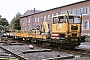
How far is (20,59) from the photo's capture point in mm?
11930

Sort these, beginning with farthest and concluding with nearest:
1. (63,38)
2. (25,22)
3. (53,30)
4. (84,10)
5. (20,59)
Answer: (25,22)
(84,10)
(53,30)
(63,38)
(20,59)

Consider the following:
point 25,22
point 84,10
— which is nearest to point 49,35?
point 84,10

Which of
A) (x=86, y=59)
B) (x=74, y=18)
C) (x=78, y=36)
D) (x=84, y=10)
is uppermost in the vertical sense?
(x=84, y=10)

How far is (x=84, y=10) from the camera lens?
4188 centimetres

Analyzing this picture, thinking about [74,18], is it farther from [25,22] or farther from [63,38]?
[25,22]

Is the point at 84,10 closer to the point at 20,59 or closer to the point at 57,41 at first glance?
the point at 57,41

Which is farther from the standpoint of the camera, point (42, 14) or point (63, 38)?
point (42, 14)

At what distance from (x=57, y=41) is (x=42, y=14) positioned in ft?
138

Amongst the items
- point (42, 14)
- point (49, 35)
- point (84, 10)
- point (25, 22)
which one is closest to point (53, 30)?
point (49, 35)

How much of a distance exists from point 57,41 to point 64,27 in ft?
4.45

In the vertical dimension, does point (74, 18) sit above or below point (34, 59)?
above

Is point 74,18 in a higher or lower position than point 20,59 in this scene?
higher

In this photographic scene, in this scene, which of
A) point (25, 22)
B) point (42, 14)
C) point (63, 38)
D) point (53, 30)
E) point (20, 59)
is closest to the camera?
point (20, 59)

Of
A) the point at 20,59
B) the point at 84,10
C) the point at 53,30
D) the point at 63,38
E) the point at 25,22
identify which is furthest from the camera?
the point at 25,22
